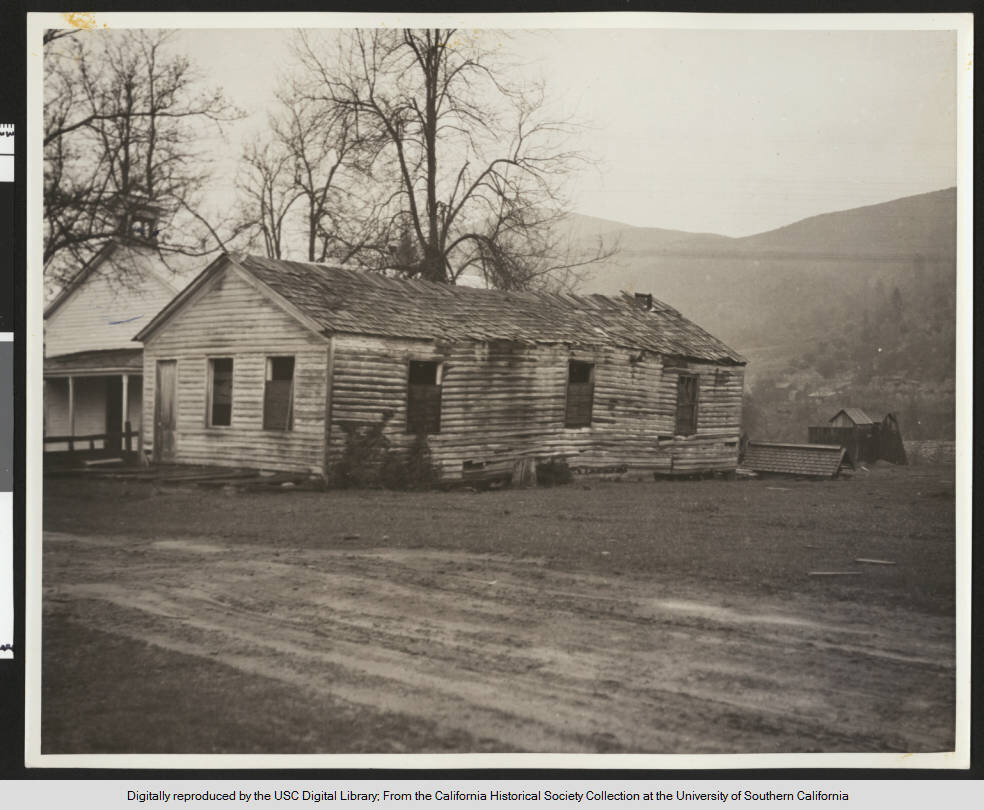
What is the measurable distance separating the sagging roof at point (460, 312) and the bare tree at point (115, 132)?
1.81ft

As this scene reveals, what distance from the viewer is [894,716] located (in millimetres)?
4305

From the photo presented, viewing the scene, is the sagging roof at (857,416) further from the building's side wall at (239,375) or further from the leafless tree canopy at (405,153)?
the building's side wall at (239,375)

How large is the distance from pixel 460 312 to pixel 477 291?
0.17m

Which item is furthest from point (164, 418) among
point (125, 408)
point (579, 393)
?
point (579, 393)

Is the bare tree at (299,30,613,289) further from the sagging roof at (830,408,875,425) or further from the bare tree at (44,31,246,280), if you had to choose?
the sagging roof at (830,408,875,425)

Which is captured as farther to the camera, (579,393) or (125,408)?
(579,393)

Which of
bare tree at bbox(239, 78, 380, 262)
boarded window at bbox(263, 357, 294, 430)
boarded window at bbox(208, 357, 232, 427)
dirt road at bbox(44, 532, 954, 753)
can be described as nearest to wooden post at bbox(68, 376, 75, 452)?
dirt road at bbox(44, 532, 954, 753)

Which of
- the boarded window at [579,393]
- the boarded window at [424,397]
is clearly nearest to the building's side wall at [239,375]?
the boarded window at [424,397]

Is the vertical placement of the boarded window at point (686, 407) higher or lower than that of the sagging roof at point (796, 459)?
higher

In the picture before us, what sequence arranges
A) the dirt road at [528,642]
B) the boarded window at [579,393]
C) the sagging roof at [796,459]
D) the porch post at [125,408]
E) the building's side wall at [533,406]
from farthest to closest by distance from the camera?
the boarded window at [579,393] < the building's side wall at [533,406] < the sagging roof at [796,459] < the porch post at [125,408] < the dirt road at [528,642]

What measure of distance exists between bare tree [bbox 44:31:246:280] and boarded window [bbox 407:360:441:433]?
64.0 inches

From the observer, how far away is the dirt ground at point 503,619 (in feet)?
13.5

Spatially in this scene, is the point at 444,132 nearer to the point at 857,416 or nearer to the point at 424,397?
the point at 424,397

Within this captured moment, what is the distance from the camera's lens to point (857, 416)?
15.4 ft
